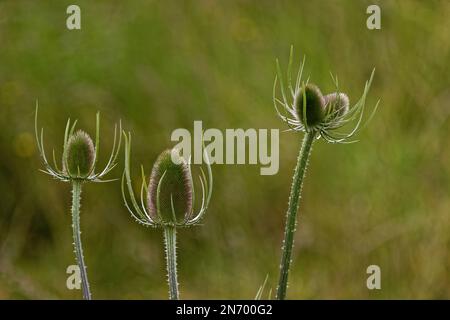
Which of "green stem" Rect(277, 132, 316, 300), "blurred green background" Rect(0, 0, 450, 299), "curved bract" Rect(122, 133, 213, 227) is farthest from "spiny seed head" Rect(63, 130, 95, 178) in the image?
"blurred green background" Rect(0, 0, 450, 299)

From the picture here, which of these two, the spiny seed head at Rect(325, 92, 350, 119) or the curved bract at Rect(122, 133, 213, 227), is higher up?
the spiny seed head at Rect(325, 92, 350, 119)

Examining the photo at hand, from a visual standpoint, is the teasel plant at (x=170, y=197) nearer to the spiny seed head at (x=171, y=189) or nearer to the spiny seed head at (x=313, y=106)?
the spiny seed head at (x=171, y=189)

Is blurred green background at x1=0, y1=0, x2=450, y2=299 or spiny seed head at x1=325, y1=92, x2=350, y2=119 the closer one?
spiny seed head at x1=325, y1=92, x2=350, y2=119

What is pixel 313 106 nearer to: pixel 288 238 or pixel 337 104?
pixel 337 104

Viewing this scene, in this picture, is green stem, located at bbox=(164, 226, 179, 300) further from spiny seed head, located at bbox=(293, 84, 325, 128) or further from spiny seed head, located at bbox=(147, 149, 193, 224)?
spiny seed head, located at bbox=(293, 84, 325, 128)

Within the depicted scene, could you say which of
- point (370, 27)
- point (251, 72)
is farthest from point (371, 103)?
point (251, 72)

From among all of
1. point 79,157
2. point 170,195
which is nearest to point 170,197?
point 170,195
